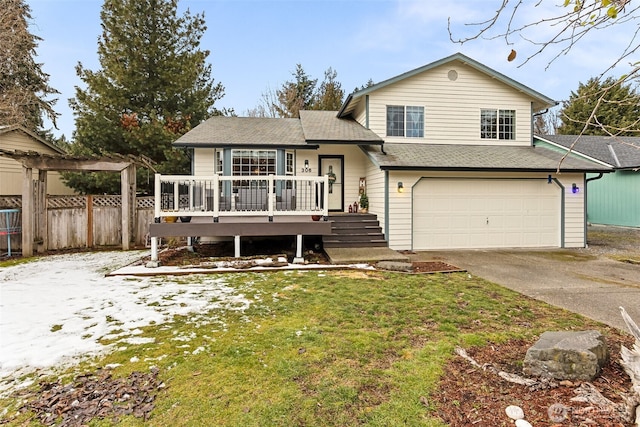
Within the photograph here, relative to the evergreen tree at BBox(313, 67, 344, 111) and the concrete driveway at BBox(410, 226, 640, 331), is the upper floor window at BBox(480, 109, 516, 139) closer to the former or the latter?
the concrete driveway at BBox(410, 226, 640, 331)

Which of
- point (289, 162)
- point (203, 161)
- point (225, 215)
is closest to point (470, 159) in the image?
point (289, 162)

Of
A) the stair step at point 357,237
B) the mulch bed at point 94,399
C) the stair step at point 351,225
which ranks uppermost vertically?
the stair step at point 351,225

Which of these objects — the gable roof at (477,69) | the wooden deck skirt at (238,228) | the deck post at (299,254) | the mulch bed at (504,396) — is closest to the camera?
the mulch bed at (504,396)

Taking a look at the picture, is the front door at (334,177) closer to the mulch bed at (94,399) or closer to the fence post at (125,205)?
the fence post at (125,205)

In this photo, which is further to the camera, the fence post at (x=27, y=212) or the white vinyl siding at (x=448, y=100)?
the white vinyl siding at (x=448, y=100)

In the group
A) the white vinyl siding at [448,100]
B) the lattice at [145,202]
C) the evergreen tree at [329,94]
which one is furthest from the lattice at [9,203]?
the evergreen tree at [329,94]

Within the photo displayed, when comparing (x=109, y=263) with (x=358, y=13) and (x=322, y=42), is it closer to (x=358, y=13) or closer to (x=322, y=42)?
(x=358, y=13)

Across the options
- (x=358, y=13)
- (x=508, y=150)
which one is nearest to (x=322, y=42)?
(x=358, y=13)

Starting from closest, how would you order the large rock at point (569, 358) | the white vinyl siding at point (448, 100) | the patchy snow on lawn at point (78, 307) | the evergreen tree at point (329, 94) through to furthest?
the large rock at point (569, 358) → the patchy snow on lawn at point (78, 307) → the white vinyl siding at point (448, 100) → the evergreen tree at point (329, 94)

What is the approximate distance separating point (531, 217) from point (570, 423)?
9.91m

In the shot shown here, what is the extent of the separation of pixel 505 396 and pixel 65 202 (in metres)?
12.4

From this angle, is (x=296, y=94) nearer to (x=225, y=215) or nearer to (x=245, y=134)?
(x=245, y=134)

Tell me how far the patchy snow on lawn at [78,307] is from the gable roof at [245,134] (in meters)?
4.75

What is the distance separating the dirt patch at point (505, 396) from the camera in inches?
86.9
